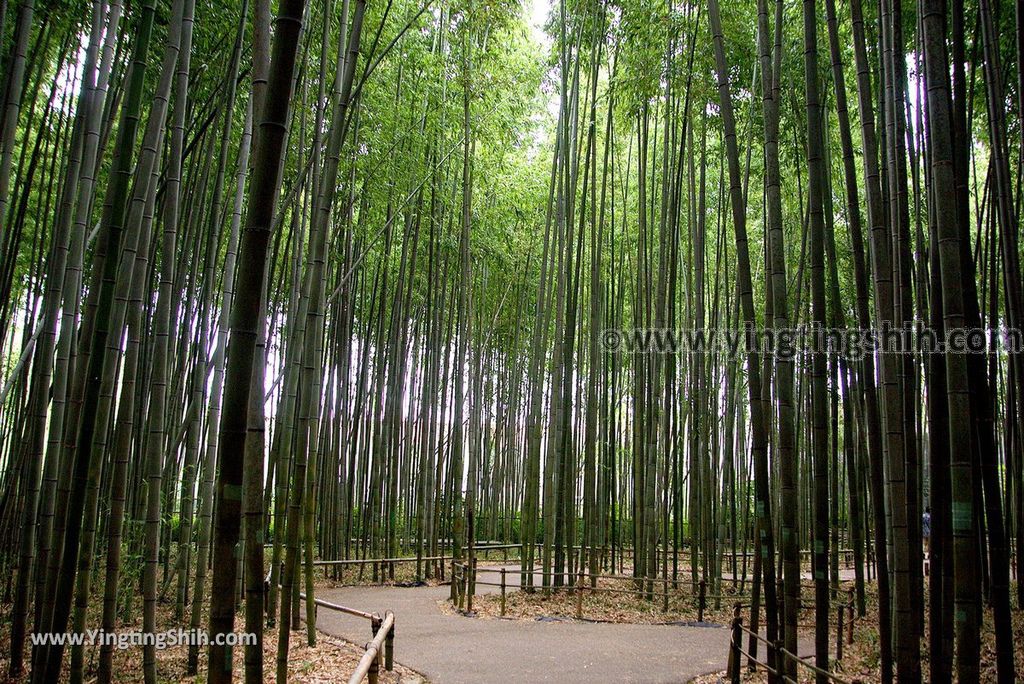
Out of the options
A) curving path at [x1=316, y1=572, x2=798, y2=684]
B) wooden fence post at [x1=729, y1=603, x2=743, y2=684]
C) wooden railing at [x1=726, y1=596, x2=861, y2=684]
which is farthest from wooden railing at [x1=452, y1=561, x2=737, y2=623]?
wooden fence post at [x1=729, y1=603, x2=743, y2=684]

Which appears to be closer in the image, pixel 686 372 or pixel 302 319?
pixel 302 319

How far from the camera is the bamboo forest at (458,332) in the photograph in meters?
2.42

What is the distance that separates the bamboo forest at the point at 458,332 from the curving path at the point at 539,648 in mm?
46

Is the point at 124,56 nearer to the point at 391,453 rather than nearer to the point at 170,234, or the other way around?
the point at 170,234

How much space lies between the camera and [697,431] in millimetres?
6316

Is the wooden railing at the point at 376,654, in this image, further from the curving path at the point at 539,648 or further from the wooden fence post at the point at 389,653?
the curving path at the point at 539,648

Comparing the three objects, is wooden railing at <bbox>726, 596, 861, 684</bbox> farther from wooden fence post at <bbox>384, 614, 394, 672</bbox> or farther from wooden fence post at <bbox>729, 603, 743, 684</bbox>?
wooden fence post at <bbox>384, 614, 394, 672</bbox>

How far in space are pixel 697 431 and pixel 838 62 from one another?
3.94m

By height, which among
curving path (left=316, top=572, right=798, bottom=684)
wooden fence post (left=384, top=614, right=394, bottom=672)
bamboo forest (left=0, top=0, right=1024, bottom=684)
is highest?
bamboo forest (left=0, top=0, right=1024, bottom=684)

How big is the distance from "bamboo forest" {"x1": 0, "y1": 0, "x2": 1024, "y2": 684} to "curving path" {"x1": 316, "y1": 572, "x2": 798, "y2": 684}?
0.05 meters

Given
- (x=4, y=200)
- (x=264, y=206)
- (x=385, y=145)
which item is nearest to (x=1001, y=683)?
(x=264, y=206)

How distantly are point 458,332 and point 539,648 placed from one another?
459cm

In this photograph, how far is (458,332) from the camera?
8.73 meters

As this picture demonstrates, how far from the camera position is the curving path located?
4.17m
